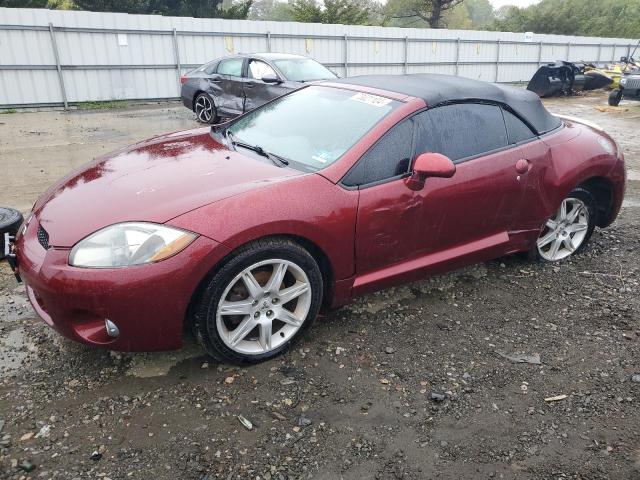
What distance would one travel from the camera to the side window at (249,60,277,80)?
9590mm

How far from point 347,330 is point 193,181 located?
1.28m

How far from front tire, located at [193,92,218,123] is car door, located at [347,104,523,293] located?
785cm

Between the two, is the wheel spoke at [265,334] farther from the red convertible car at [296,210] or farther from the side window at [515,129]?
the side window at [515,129]

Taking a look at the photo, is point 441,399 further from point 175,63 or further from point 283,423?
point 175,63

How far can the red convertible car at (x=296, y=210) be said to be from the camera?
8.13 feet

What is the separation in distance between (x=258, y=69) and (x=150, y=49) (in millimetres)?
6722

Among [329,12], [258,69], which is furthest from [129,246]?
[329,12]

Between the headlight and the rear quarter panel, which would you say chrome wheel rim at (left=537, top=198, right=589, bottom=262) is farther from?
the headlight

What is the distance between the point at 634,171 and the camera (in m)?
7.40

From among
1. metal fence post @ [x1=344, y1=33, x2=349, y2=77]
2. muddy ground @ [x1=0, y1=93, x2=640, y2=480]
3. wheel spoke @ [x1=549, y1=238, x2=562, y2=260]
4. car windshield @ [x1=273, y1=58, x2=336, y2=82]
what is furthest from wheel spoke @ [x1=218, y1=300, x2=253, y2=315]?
metal fence post @ [x1=344, y1=33, x2=349, y2=77]

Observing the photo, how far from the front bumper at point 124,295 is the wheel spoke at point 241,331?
27 centimetres

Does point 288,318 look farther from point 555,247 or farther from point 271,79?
point 271,79

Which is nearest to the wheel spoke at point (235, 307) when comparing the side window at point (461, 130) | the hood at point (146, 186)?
the hood at point (146, 186)

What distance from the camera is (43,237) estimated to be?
2.68 m
